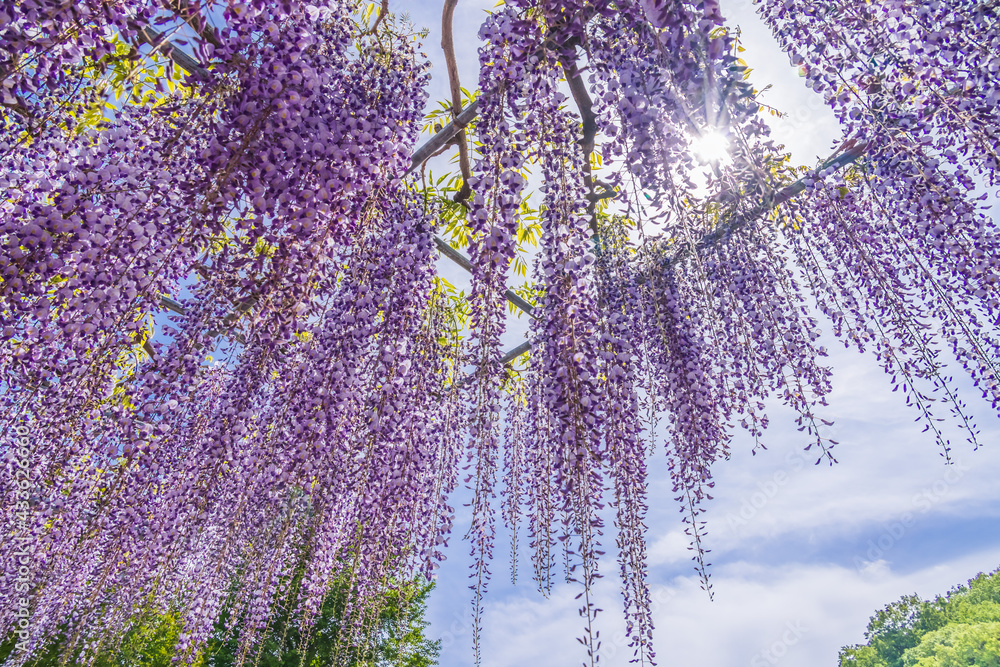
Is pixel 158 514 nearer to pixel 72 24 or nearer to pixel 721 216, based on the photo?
pixel 72 24

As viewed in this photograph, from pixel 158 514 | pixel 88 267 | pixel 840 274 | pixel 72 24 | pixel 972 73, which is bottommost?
pixel 158 514

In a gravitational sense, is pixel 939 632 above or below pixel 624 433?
above

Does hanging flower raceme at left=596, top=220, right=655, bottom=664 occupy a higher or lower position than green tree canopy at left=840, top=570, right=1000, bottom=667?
lower

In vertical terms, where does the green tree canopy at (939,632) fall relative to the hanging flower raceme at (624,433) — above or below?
above

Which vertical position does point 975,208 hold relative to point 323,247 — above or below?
above

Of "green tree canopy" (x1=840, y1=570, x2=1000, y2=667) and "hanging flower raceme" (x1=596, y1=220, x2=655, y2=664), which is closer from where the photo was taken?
"hanging flower raceme" (x1=596, y1=220, x2=655, y2=664)

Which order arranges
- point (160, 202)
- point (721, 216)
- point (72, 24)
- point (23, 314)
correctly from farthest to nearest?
point (721, 216)
point (160, 202)
point (23, 314)
point (72, 24)

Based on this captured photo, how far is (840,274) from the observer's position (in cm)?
435

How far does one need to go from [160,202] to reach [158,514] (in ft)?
6.96

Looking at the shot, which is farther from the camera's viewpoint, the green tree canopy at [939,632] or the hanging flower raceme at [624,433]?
the green tree canopy at [939,632]

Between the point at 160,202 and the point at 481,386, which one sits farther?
the point at 481,386

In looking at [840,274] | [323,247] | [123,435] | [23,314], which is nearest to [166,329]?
[123,435]

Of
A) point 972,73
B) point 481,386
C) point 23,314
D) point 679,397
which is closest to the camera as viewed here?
point 23,314

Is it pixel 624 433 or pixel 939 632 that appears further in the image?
pixel 939 632
